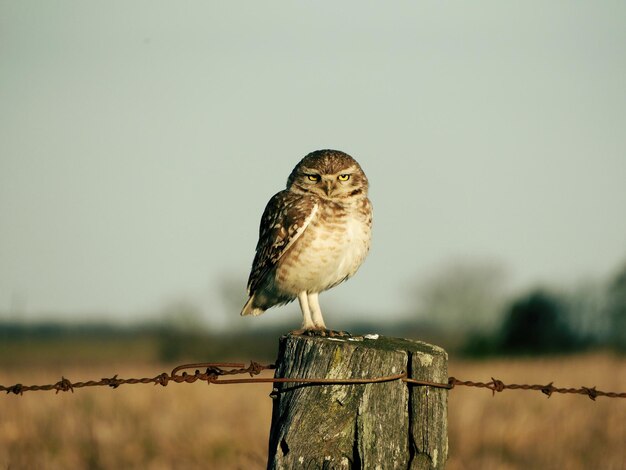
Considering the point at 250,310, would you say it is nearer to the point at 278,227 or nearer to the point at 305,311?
the point at 305,311

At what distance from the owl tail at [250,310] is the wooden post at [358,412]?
120 inches

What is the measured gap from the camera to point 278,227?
6367mm

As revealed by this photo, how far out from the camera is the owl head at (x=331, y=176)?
6438 millimetres

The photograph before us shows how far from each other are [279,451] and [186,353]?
32650 millimetres

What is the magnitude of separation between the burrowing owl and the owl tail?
0.12m

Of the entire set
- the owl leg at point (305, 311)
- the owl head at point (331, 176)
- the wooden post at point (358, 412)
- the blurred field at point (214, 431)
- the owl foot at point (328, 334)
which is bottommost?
the blurred field at point (214, 431)

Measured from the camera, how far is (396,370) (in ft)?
11.9

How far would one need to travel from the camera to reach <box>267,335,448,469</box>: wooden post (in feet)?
11.5

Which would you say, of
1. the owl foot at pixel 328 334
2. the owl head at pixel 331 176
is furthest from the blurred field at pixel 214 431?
the owl foot at pixel 328 334

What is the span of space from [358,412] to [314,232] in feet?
9.37

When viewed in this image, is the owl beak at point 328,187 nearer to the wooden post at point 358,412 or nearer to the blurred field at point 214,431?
the blurred field at point 214,431

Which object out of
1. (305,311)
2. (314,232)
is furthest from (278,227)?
(305,311)

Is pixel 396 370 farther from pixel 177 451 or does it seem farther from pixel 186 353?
pixel 186 353

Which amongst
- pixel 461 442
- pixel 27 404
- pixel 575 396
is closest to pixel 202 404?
pixel 27 404
